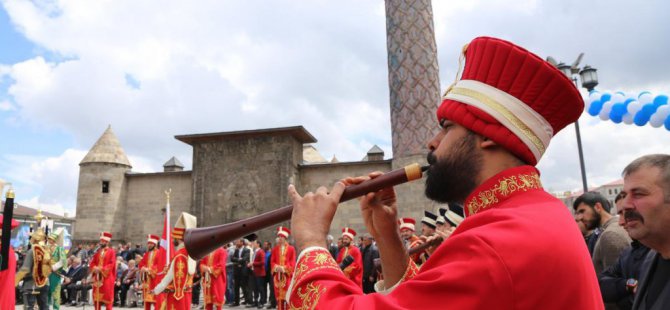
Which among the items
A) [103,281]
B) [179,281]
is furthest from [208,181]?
[179,281]

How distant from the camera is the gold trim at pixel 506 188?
1320mm

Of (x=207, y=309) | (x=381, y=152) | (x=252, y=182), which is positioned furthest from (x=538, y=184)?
(x=381, y=152)

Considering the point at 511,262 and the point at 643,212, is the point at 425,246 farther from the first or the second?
the point at 511,262

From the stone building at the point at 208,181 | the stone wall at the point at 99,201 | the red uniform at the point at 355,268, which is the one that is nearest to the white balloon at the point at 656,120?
the red uniform at the point at 355,268

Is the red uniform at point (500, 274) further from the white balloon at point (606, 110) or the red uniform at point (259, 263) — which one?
the red uniform at point (259, 263)

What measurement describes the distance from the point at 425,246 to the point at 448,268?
135 inches

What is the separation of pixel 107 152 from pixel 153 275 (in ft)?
58.8

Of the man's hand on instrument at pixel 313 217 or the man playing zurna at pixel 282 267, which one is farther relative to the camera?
the man playing zurna at pixel 282 267

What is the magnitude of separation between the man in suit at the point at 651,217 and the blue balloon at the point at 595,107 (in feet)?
27.0

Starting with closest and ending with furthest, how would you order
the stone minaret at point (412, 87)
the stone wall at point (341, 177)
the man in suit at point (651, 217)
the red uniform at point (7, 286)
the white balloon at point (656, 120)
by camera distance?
the man in suit at point (651, 217) → the red uniform at point (7, 286) → the white balloon at point (656, 120) → the stone minaret at point (412, 87) → the stone wall at point (341, 177)

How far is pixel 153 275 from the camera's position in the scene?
9.55 metres

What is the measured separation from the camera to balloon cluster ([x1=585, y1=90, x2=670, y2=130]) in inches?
303

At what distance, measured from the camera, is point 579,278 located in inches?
42.2

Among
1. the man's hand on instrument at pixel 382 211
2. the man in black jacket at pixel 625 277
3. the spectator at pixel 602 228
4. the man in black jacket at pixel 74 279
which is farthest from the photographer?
the man in black jacket at pixel 74 279
